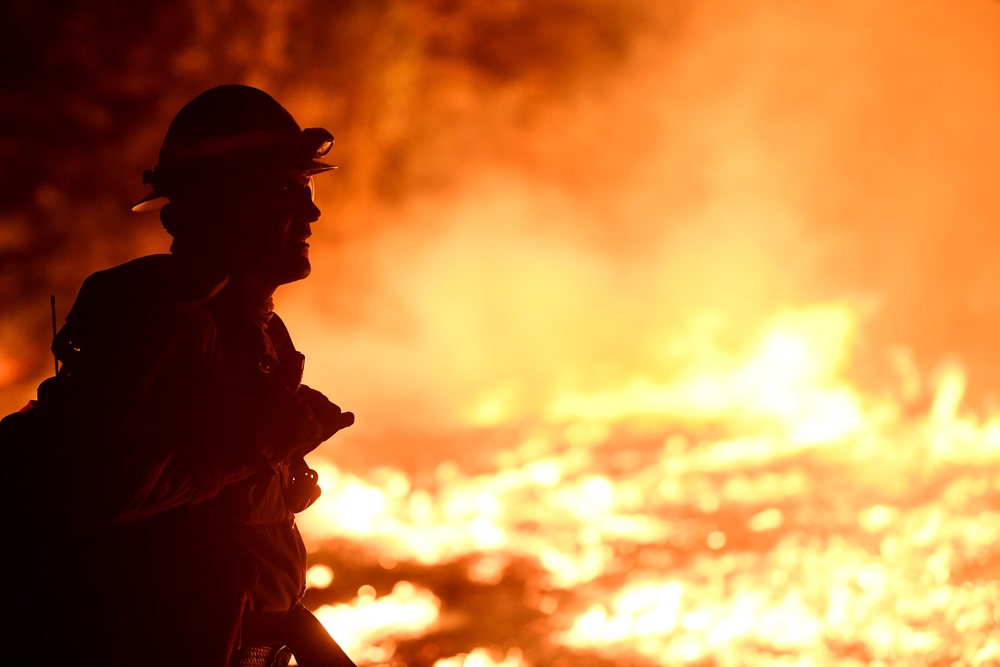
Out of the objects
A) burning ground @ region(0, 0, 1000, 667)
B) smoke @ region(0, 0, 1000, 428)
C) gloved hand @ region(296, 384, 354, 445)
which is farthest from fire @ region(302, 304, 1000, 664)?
gloved hand @ region(296, 384, 354, 445)

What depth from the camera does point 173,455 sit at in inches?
56.3

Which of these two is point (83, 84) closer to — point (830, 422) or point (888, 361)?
point (830, 422)

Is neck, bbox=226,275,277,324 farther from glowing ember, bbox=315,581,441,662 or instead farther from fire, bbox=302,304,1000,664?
glowing ember, bbox=315,581,441,662

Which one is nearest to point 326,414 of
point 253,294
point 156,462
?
point 253,294

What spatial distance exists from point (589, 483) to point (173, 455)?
20.6 ft

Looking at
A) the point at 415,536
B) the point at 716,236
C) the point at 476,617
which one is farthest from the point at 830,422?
the point at 476,617

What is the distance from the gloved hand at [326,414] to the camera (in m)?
1.65

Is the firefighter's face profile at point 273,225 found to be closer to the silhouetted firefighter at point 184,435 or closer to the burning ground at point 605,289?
the silhouetted firefighter at point 184,435

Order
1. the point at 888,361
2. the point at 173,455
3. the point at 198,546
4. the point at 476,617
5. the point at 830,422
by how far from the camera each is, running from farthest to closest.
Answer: the point at 888,361, the point at 830,422, the point at 476,617, the point at 198,546, the point at 173,455

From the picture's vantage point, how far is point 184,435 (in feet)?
4.77

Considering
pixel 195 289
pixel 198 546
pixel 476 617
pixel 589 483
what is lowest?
pixel 198 546

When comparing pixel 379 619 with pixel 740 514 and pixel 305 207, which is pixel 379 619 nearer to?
pixel 740 514

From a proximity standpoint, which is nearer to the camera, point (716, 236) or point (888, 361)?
point (888, 361)

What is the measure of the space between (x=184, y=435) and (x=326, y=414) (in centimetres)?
29
